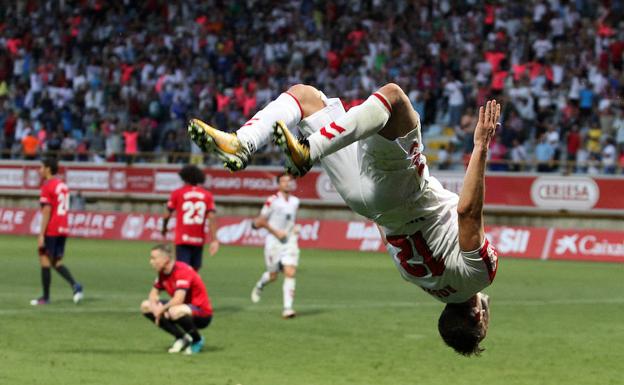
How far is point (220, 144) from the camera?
6926mm

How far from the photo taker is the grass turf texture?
12.0 metres

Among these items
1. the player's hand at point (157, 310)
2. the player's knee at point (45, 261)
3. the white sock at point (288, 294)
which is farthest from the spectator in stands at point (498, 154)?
the player's hand at point (157, 310)

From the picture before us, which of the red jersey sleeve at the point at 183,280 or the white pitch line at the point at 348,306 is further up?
the red jersey sleeve at the point at 183,280

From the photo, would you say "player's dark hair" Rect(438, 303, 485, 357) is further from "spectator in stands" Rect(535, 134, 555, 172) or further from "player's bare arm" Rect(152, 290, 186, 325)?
"spectator in stands" Rect(535, 134, 555, 172)

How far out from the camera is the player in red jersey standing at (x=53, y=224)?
57.6ft

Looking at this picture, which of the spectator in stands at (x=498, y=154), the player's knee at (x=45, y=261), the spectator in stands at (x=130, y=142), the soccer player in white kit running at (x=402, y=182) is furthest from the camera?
the spectator in stands at (x=130, y=142)

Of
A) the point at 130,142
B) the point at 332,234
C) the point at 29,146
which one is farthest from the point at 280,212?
the point at 29,146

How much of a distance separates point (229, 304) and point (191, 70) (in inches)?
682

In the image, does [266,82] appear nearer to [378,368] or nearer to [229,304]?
[229,304]

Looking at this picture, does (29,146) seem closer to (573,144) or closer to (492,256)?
(573,144)

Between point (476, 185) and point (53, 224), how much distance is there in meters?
11.8

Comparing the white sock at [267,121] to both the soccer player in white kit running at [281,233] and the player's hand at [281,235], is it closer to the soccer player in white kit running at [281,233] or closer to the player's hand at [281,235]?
the soccer player in white kit running at [281,233]

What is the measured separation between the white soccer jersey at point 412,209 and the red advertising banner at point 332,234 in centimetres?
1856

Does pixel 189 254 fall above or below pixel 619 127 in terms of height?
below
